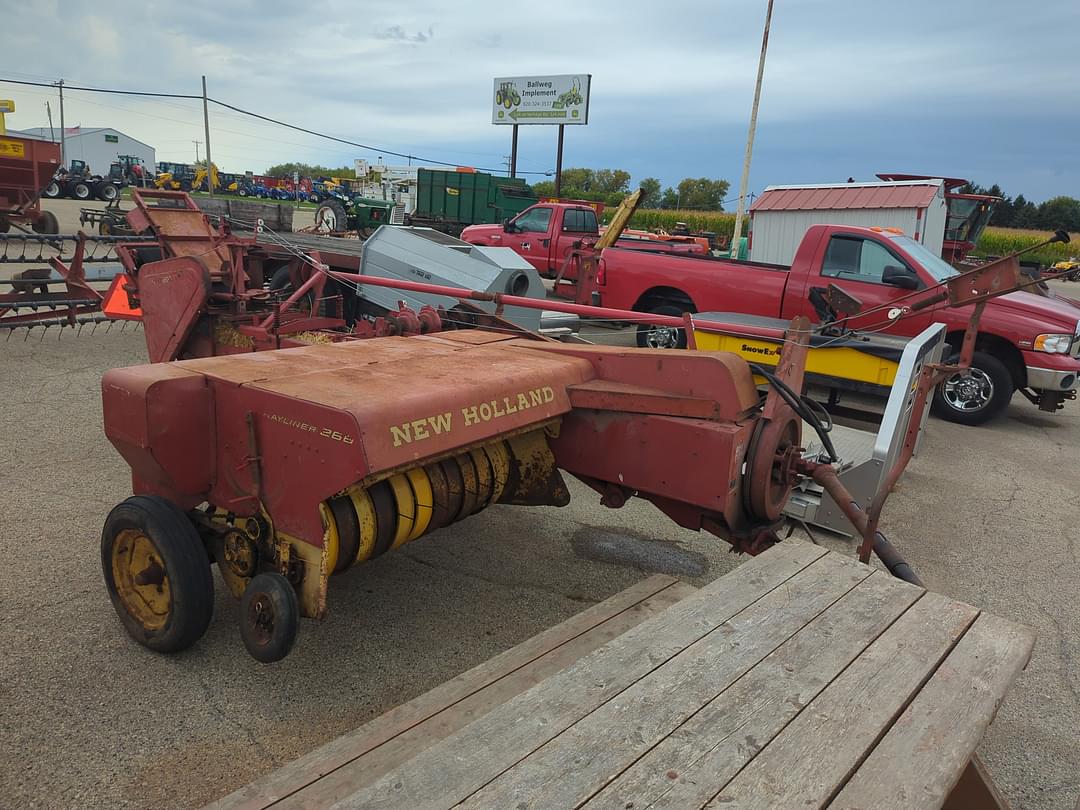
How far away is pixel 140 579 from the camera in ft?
10.1

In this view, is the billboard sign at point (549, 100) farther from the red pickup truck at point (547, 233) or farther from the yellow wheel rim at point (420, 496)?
the yellow wheel rim at point (420, 496)

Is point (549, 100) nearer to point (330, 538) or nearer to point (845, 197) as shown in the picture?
point (845, 197)

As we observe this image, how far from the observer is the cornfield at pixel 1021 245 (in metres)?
35.6

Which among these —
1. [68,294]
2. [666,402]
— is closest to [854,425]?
[666,402]

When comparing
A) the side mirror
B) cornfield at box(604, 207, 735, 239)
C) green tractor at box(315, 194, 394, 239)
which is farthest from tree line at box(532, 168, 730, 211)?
the side mirror

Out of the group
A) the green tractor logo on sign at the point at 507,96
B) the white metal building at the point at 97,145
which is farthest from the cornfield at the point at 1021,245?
the white metal building at the point at 97,145

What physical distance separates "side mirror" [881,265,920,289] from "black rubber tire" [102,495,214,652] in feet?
23.4

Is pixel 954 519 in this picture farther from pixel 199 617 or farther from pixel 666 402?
pixel 199 617

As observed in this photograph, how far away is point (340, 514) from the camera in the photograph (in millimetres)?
2805

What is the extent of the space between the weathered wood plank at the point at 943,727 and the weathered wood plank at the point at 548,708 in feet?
1.68

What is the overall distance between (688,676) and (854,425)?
6518mm

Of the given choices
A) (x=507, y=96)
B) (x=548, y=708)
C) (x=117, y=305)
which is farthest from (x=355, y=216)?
(x=548, y=708)

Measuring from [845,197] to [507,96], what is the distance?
88.4ft

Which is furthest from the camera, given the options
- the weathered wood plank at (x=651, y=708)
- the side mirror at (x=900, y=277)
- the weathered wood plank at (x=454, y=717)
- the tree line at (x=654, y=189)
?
the tree line at (x=654, y=189)
